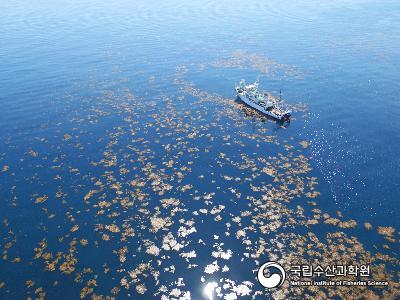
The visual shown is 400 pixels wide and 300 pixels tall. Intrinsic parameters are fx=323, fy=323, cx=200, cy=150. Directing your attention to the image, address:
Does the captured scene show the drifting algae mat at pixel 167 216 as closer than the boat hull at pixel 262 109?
Yes

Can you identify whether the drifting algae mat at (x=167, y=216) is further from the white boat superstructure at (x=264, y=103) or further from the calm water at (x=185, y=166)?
the white boat superstructure at (x=264, y=103)

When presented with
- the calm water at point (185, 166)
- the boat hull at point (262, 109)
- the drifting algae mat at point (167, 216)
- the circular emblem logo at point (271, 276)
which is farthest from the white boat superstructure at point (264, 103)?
the circular emblem logo at point (271, 276)

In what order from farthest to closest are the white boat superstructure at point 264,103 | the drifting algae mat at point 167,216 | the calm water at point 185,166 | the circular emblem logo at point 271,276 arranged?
the white boat superstructure at point 264,103 < the calm water at point 185,166 < the drifting algae mat at point 167,216 < the circular emblem logo at point 271,276

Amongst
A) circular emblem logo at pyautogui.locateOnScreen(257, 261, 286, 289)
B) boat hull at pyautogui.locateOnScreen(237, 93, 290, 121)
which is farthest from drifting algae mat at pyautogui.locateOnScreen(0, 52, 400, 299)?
boat hull at pyautogui.locateOnScreen(237, 93, 290, 121)

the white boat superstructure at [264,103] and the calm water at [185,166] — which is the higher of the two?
the white boat superstructure at [264,103]

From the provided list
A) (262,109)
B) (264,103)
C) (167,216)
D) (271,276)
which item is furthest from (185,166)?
(264,103)

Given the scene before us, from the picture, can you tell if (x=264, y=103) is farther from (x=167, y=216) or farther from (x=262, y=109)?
(x=167, y=216)

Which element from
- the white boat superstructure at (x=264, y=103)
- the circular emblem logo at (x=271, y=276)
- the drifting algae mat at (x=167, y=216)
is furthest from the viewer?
the white boat superstructure at (x=264, y=103)
